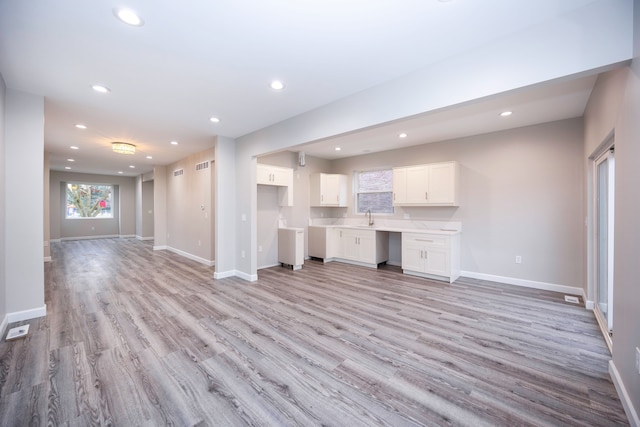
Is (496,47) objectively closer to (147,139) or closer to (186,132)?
(186,132)

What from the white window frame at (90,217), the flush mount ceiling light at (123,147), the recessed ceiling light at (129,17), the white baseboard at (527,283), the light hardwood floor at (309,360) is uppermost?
the recessed ceiling light at (129,17)

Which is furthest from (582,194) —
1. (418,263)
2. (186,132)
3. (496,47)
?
(186,132)

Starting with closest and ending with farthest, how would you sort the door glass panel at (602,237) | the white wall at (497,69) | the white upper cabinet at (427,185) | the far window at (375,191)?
the white wall at (497,69)
the door glass panel at (602,237)
the white upper cabinet at (427,185)
the far window at (375,191)

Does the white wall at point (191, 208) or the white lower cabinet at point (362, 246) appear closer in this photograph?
the white lower cabinet at point (362, 246)

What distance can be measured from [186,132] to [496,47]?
4526 millimetres

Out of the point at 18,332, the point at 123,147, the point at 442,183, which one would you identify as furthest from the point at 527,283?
the point at 123,147

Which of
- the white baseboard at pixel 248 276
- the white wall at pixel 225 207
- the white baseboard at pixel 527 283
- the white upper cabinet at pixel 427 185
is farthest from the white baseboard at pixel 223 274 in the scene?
the white baseboard at pixel 527 283

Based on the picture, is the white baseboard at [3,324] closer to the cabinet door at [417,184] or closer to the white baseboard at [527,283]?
the cabinet door at [417,184]

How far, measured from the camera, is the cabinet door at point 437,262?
177 inches

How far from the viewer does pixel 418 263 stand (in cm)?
481

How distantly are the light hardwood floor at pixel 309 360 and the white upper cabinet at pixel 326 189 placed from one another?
2.78 m

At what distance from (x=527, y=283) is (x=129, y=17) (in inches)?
230

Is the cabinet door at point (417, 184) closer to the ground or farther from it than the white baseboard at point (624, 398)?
farther from it

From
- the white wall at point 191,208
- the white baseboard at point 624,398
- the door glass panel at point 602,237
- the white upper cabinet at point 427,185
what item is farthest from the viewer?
the white wall at point 191,208
